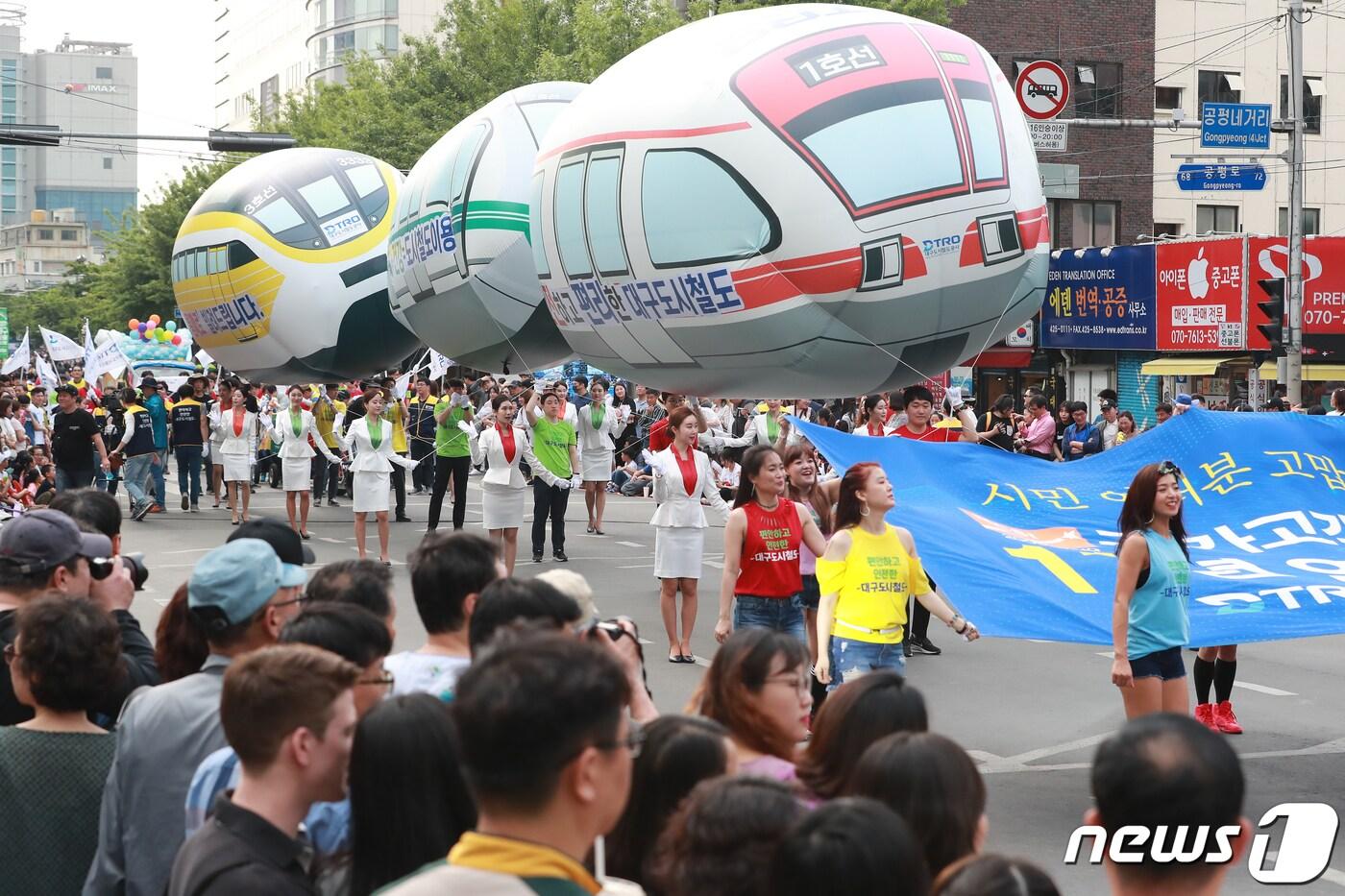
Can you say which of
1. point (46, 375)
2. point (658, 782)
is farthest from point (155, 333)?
point (658, 782)

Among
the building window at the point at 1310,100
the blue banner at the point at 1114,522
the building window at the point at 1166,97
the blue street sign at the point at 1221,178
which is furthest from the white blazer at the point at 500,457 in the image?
Answer: the building window at the point at 1310,100

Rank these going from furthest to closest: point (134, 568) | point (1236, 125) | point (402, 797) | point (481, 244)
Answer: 1. point (1236, 125)
2. point (481, 244)
3. point (134, 568)
4. point (402, 797)

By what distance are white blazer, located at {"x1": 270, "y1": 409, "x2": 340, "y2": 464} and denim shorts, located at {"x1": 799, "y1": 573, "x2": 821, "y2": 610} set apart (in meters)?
9.51

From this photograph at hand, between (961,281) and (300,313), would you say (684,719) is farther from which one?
(300,313)

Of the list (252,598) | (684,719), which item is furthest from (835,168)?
(684,719)

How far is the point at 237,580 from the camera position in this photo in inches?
175

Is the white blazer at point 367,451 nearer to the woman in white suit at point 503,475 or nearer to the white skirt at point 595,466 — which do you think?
the woman in white suit at point 503,475

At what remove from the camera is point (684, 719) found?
138 inches

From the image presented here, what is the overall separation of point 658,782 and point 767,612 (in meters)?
5.87

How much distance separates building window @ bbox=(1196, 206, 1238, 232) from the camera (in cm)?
4253

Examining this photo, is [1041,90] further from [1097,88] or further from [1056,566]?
[1056,566]

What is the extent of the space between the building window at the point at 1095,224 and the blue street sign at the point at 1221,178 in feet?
56.1

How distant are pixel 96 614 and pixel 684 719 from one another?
5.88 feet

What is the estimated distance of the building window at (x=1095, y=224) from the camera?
4075 centimetres
